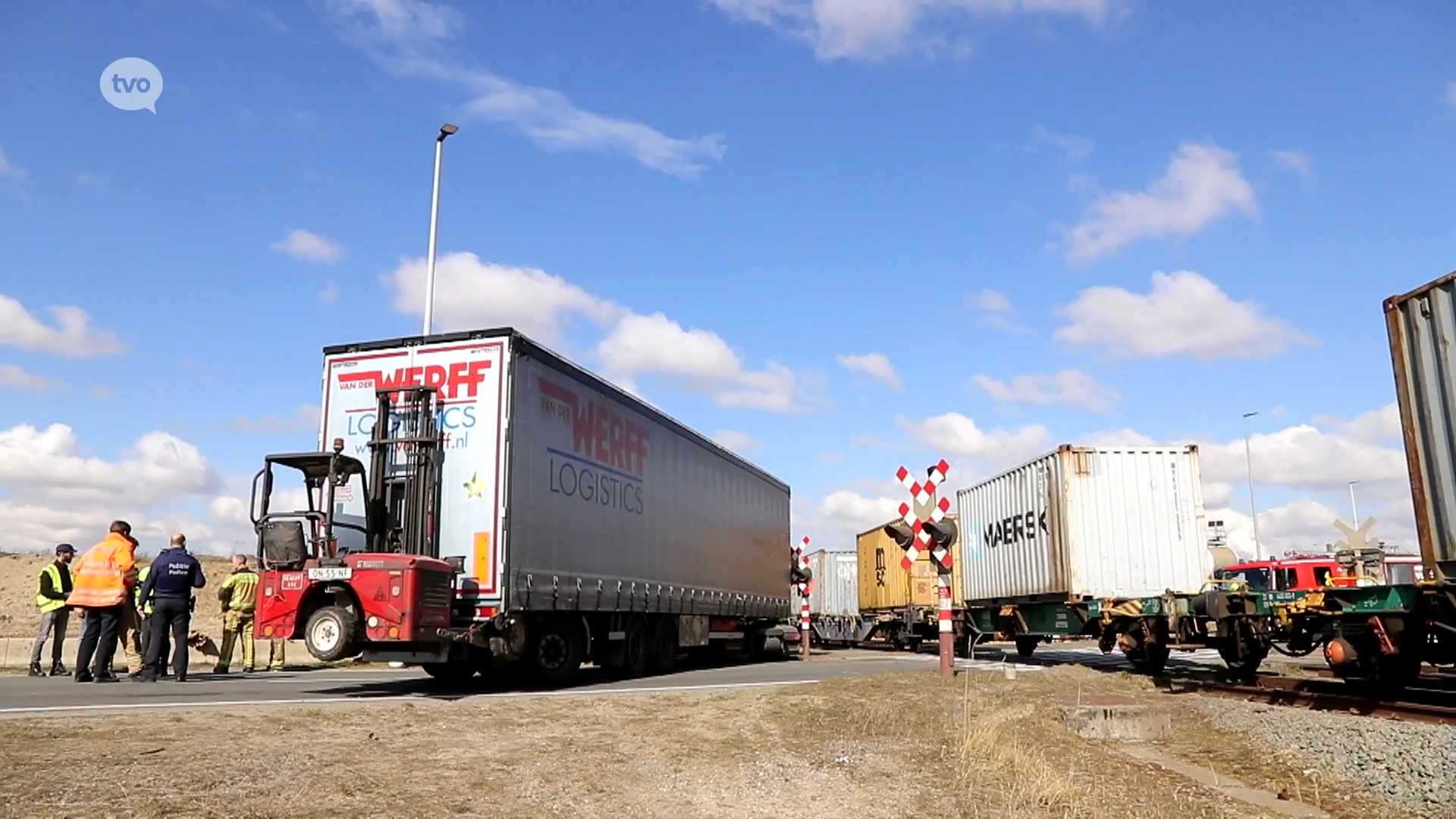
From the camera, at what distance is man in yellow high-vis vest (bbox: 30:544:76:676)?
12.7m

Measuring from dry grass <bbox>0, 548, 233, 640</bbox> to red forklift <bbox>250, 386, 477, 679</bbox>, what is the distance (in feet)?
54.0

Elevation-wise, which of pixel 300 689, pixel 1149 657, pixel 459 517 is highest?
pixel 459 517

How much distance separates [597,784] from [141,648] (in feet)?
33.2

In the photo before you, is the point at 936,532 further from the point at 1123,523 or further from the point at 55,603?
the point at 55,603

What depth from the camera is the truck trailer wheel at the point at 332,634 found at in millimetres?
9695

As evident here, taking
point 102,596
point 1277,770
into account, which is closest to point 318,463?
point 102,596

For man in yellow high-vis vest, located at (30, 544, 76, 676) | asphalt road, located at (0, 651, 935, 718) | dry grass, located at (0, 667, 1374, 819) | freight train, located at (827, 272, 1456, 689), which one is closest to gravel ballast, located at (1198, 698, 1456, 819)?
dry grass, located at (0, 667, 1374, 819)

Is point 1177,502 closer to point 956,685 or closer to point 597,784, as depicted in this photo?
point 956,685

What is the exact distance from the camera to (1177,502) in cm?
1603

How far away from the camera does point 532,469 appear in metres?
11.2

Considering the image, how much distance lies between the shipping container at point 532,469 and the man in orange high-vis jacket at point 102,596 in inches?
114

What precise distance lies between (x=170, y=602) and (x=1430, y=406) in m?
13.5

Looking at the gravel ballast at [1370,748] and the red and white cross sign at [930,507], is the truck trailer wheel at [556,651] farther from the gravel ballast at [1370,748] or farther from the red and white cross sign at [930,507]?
the gravel ballast at [1370,748]

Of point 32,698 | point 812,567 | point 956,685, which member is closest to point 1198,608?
point 956,685
